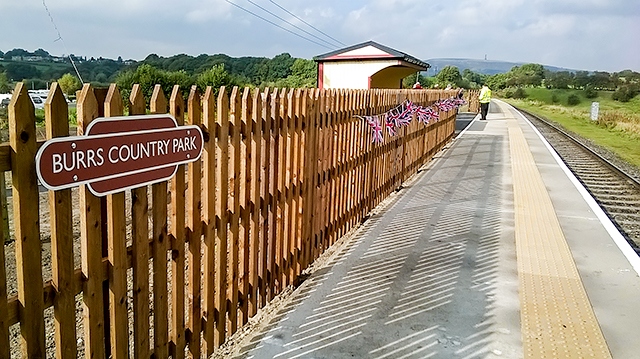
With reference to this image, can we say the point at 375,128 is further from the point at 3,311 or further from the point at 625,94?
the point at 625,94

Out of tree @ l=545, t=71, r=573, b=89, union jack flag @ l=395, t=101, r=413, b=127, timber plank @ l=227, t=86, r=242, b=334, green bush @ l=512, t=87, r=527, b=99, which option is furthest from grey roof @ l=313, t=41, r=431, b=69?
tree @ l=545, t=71, r=573, b=89

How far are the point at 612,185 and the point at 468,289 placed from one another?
303 inches

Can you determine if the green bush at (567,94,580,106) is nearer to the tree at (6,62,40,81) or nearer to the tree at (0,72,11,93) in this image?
the tree at (6,62,40,81)

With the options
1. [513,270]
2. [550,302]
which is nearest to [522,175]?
[513,270]

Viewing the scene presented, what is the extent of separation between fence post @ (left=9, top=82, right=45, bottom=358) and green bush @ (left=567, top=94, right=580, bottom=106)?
77.3 m

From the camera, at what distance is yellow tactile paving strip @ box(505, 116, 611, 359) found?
3473 mm

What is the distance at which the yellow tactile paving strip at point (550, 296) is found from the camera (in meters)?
3.47

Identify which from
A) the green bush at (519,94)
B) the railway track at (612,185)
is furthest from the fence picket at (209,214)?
the green bush at (519,94)

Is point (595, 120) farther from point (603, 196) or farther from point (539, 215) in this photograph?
point (539, 215)

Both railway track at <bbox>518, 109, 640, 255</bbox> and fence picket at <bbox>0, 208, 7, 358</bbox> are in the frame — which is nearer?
fence picket at <bbox>0, 208, 7, 358</bbox>

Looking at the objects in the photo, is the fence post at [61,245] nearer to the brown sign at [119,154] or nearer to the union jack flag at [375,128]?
the brown sign at [119,154]

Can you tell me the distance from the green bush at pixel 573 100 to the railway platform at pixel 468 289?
7049 centimetres

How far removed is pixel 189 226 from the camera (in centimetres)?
295

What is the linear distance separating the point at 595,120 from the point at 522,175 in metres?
26.6
